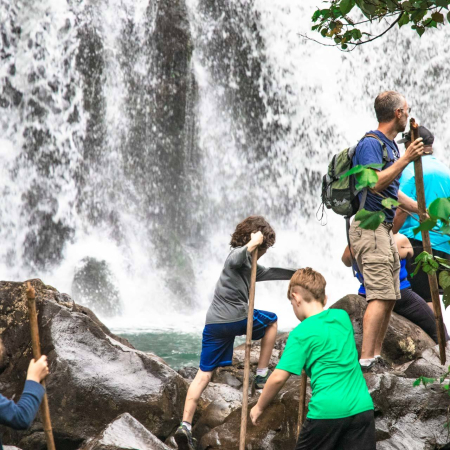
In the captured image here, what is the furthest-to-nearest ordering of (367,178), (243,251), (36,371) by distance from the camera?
(243,251), (367,178), (36,371)

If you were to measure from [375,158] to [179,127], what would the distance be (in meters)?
11.6

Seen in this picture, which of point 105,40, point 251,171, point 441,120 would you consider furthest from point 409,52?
point 105,40

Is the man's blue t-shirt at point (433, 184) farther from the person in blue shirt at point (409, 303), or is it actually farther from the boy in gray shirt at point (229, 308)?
the boy in gray shirt at point (229, 308)

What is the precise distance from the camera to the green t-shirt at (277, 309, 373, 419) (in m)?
3.64

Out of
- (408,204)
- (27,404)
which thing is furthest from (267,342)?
(27,404)

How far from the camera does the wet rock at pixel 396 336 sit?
6.60 metres

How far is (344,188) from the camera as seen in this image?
5.28 m

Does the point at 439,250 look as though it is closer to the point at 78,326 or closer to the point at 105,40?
the point at 78,326

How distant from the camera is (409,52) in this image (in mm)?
16672

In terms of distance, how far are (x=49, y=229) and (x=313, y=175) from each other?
19.8 feet

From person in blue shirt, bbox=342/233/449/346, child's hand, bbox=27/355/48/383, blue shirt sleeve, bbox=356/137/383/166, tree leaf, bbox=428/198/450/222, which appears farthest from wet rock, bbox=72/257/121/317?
tree leaf, bbox=428/198/450/222

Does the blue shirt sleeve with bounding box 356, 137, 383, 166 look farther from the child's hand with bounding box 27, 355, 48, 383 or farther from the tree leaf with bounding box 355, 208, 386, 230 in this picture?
the child's hand with bounding box 27, 355, 48, 383

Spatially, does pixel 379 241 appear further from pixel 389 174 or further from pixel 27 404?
pixel 27 404

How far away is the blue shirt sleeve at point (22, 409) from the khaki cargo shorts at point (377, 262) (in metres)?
2.83
